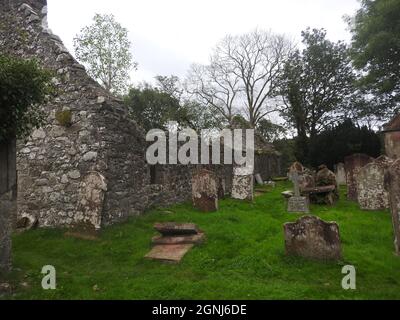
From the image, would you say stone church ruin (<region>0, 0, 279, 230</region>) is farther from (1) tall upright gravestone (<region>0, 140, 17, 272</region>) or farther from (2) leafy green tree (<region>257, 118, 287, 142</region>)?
(2) leafy green tree (<region>257, 118, 287, 142</region>)

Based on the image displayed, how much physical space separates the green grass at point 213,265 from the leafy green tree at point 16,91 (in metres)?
2.41

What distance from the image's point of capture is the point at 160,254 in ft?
22.4

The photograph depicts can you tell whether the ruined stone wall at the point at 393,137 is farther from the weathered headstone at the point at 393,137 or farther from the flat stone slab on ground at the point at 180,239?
the flat stone slab on ground at the point at 180,239

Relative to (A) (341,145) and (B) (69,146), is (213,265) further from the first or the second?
(A) (341,145)

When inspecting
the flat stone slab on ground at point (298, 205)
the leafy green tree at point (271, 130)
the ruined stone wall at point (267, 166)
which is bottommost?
the flat stone slab on ground at point (298, 205)

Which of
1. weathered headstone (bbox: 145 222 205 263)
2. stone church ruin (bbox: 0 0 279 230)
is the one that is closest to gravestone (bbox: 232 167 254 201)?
stone church ruin (bbox: 0 0 279 230)

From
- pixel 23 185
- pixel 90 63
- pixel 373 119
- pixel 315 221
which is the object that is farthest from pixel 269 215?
pixel 373 119

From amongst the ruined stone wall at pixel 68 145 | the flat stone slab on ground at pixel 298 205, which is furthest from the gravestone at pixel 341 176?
the ruined stone wall at pixel 68 145

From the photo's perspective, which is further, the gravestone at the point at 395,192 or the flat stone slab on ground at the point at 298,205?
the flat stone slab on ground at the point at 298,205

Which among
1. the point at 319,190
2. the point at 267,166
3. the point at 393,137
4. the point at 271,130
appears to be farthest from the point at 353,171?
the point at 271,130

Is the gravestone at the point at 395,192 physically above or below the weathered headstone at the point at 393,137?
below

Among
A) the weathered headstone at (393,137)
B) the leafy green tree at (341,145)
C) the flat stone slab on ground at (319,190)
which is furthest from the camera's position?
the leafy green tree at (341,145)

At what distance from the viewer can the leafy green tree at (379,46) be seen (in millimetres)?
24328
